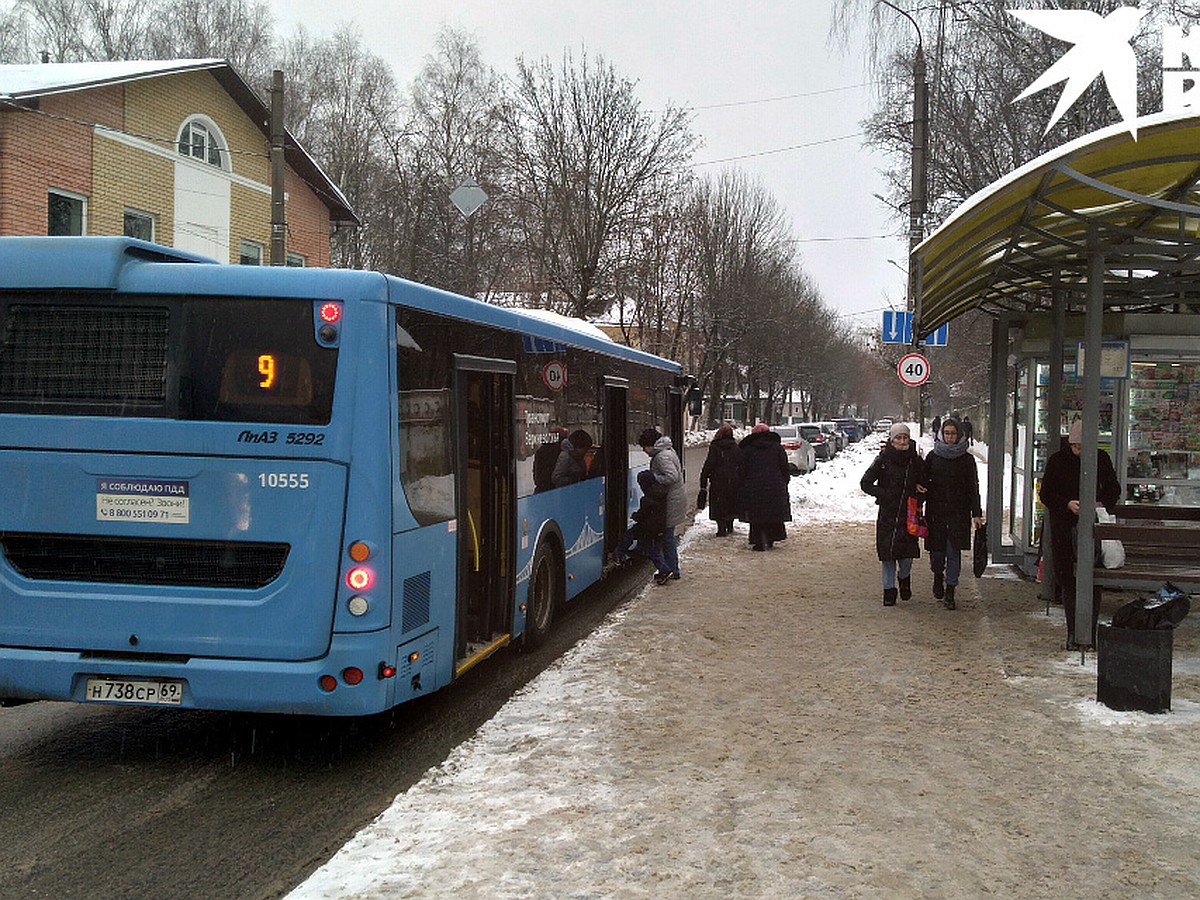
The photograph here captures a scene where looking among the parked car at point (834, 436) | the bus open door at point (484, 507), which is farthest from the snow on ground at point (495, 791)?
the parked car at point (834, 436)

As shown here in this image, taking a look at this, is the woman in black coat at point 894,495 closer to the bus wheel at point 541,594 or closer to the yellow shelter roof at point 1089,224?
the yellow shelter roof at point 1089,224

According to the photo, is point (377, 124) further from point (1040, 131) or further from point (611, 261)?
point (1040, 131)

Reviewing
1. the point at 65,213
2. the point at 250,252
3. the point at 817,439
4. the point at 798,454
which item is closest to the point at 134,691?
the point at 65,213

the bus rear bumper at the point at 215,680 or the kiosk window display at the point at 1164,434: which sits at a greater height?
the kiosk window display at the point at 1164,434

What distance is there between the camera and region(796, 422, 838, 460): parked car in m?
47.2

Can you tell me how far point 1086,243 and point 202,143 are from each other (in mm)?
23258

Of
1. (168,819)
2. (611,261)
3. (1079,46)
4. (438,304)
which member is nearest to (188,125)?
(611,261)

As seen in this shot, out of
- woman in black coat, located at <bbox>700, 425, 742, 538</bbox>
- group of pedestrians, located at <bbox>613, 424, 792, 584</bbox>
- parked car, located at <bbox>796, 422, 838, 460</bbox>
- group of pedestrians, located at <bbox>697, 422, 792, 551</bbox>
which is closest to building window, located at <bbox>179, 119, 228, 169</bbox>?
group of pedestrians, located at <bbox>613, 424, 792, 584</bbox>

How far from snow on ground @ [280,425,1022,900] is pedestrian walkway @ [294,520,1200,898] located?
2 cm

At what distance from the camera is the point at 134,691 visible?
5.73m

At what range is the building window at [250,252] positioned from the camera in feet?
92.3

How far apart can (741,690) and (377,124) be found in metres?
51.3

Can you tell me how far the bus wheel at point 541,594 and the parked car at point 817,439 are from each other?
37.5m

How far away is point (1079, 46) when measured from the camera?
51.2ft
